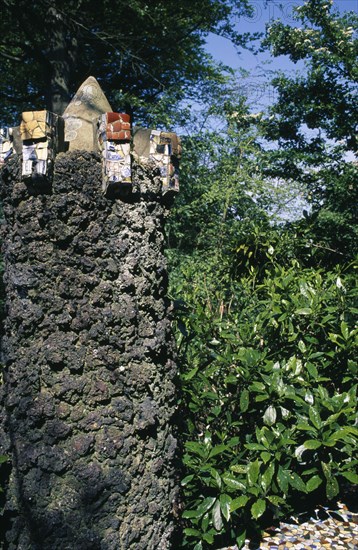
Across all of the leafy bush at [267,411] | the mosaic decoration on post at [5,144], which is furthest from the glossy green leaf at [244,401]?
the mosaic decoration on post at [5,144]

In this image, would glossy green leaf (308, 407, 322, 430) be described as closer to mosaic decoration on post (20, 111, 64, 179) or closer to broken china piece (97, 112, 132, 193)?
broken china piece (97, 112, 132, 193)

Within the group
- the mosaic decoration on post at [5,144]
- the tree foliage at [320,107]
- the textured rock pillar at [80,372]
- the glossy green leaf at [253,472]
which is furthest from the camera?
the tree foliage at [320,107]

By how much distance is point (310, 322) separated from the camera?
3414mm

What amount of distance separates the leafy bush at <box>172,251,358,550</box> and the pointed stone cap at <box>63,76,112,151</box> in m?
1.13

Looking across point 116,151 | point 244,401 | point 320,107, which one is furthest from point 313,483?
point 320,107

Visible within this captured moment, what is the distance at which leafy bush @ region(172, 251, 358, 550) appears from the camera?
9.04 ft

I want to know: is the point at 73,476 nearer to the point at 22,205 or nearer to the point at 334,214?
the point at 22,205

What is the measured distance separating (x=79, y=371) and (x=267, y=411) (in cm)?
121

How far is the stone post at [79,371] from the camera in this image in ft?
7.18

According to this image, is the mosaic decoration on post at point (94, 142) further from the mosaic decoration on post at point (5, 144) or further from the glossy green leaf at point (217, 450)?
the glossy green leaf at point (217, 450)

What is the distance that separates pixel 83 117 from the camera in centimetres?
244

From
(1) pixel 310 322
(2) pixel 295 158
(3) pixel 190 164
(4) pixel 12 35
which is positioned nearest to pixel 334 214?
(2) pixel 295 158

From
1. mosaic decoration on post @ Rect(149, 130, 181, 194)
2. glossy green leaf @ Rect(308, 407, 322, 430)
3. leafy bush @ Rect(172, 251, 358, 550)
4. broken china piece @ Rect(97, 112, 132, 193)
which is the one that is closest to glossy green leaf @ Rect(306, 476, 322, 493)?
leafy bush @ Rect(172, 251, 358, 550)

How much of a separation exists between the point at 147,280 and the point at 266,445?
3.78 feet
